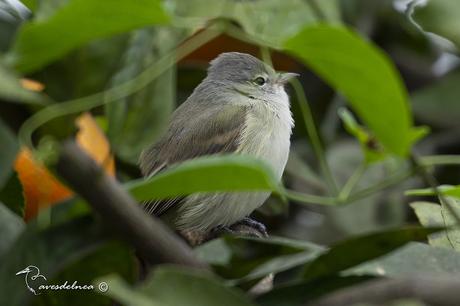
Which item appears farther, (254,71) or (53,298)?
(254,71)

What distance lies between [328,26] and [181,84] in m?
1.84

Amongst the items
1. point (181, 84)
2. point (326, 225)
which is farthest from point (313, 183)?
point (181, 84)

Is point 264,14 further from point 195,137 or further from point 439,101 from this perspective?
point 439,101

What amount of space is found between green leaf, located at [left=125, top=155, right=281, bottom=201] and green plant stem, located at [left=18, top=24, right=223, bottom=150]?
0.11 meters

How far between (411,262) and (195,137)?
1621mm

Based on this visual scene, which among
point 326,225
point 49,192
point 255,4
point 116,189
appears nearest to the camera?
point 116,189

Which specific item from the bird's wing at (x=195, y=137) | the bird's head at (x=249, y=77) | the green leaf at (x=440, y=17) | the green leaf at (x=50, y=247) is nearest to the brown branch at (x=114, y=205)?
the green leaf at (x=50, y=247)

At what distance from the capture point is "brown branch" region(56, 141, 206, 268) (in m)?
0.83

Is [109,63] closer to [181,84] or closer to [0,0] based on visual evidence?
[0,0]

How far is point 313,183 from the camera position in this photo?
2734 mm

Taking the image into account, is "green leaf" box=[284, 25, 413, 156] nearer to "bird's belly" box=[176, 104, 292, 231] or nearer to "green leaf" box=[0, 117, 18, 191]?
"green leaf" box=[0, 117, 18, 191]

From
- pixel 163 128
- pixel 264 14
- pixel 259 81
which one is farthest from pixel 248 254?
pixel 259 81

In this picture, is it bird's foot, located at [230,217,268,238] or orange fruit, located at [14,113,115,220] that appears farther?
bird's foot, located at [230,217,268,238]

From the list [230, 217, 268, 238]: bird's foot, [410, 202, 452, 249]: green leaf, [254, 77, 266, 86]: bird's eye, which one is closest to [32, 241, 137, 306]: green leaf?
[410, 202, 452, 249]: green leaf
